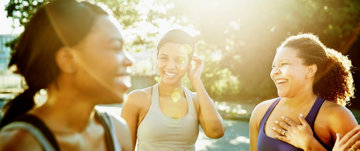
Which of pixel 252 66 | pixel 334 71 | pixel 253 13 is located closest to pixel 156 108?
pixel 334 71

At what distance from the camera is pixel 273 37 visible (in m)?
13.6

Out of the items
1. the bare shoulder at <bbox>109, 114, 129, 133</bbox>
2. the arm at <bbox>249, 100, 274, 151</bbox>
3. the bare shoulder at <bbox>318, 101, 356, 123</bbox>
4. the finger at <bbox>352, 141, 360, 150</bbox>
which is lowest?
the arm at <bbox>249, 100, 274, 151</bbox>

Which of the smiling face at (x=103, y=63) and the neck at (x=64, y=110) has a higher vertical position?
the smiling face at (x=103, y=63)

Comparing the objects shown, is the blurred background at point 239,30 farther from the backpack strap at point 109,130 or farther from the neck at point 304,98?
the backpack strap at point 109,130

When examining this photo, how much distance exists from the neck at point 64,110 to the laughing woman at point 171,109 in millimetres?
1134

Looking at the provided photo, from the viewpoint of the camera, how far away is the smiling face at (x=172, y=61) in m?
2.64

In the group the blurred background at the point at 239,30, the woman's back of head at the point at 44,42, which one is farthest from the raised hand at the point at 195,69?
the blurred background at the point at 239,30

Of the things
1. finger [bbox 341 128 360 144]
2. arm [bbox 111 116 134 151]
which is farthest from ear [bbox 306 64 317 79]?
arm [bbox 111 116 134 151]

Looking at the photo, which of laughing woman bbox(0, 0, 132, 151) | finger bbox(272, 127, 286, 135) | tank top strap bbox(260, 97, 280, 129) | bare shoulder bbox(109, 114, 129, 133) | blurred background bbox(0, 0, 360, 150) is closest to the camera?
laughing woman bbox(0, 0, 132, 151)

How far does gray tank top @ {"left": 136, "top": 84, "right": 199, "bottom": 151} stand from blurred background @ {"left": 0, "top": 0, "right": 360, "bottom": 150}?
18.4ft

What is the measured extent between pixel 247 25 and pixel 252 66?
115 inches

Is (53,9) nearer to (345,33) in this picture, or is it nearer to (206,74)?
(345,33)

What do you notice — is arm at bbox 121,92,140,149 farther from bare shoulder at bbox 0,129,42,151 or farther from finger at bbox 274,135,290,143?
bare shoulder at bbox 0,129,42,151

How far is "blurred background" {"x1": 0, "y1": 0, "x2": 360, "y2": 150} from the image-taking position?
1183 centimetres
